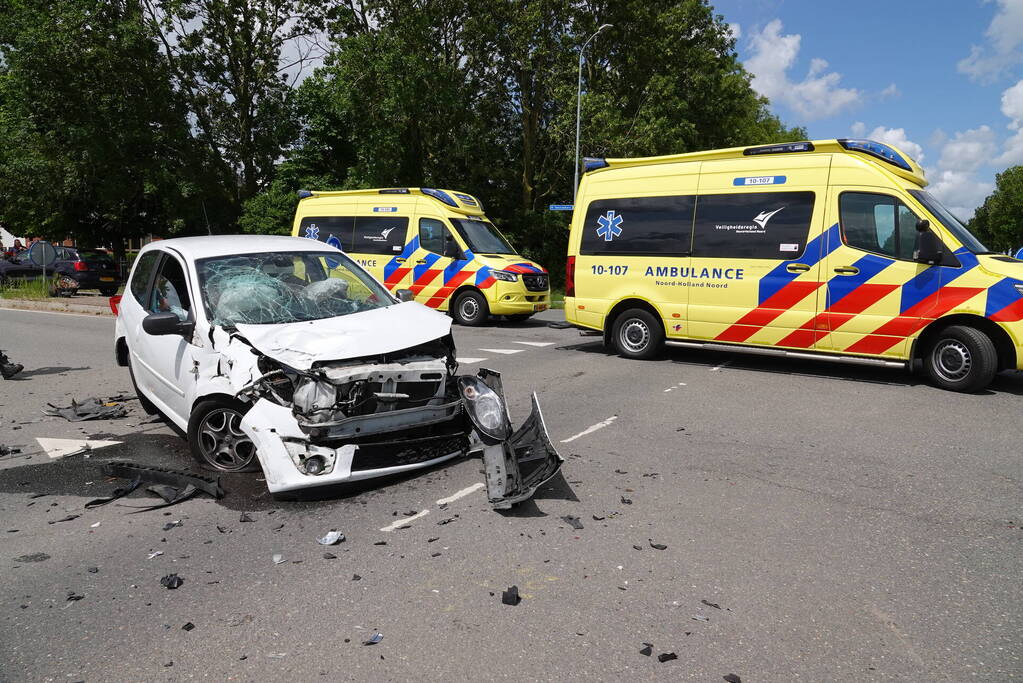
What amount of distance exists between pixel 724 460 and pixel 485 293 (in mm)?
9315

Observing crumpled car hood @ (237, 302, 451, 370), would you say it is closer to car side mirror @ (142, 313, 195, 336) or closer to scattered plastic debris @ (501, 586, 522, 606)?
car side mirror @ (142, 313, 195, 336)

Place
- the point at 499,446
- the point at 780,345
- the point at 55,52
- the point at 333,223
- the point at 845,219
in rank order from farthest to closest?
the point at 55,52 → the point at 333,223 → the point at 780,345 → the point at 845,219 → the point at 499,446

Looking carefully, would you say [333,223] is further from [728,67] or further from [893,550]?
[728,67]

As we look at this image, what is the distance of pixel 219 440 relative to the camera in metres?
4.89

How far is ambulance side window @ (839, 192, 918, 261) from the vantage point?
8.22m

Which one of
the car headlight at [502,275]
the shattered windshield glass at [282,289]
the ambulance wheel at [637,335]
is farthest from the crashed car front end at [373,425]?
the car headlight at [502,275]

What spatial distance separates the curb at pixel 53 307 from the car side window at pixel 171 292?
40.3ft

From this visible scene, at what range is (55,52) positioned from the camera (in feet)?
71.9

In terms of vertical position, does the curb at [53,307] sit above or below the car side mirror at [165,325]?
below

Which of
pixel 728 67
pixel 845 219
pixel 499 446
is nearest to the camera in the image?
pixel 499 446

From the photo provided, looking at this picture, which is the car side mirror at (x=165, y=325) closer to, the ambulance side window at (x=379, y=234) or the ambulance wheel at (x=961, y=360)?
the ambulance wheel at (x=961, y=360)

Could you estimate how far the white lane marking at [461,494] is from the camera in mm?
4449

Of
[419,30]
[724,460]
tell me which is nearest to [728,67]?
[419,30]

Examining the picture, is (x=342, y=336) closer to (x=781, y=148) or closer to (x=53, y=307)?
(x=781, y=148)
